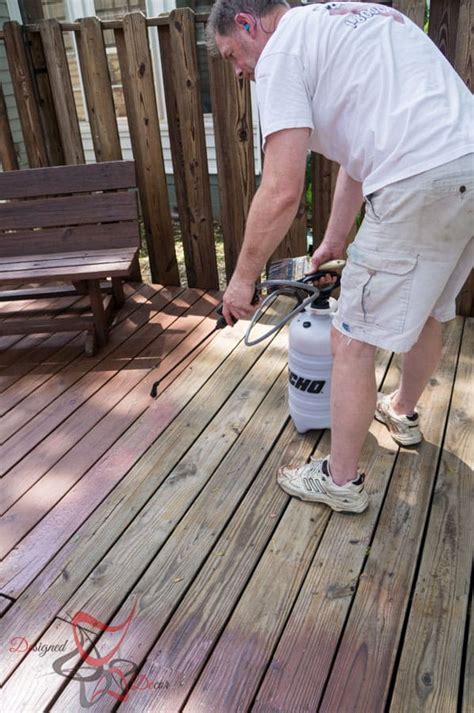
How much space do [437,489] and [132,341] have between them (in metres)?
1.85

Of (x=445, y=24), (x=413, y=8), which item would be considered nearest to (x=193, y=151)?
(x=413, y=8)

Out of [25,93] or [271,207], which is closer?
[271,207]

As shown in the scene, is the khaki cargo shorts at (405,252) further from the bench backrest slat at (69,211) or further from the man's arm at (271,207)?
the bench backrest slat at (69,211)

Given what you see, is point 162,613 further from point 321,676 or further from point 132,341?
point 132,341

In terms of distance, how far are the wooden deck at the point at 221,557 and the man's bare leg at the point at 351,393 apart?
0.98 ft

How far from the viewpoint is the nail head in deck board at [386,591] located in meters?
1.41

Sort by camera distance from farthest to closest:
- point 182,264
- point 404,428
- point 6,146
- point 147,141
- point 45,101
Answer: point 182,264
point 6,146
point 45,101
point 147,141
point 404,428

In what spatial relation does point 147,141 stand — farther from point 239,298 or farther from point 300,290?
point 239,298

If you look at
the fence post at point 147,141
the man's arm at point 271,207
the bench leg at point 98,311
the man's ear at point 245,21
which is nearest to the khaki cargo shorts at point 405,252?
the man's arm at point 271,207

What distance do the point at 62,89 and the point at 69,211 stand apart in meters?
0.81

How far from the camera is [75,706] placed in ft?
4.66

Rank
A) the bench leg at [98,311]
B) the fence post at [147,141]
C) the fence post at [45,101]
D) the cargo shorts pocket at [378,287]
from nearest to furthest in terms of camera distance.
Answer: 1. the cargo shorts pocket at [378,287]
2. the bench leg at [98,311]
3. the fence post at [147,141]
4. the fence post at [45,101]

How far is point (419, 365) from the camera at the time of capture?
2.03 metres

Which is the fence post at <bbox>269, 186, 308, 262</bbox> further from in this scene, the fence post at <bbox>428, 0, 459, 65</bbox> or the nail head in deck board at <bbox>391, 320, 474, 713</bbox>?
the nail head in deck board at <bbox>391, 320, 474, 713</bbox>
